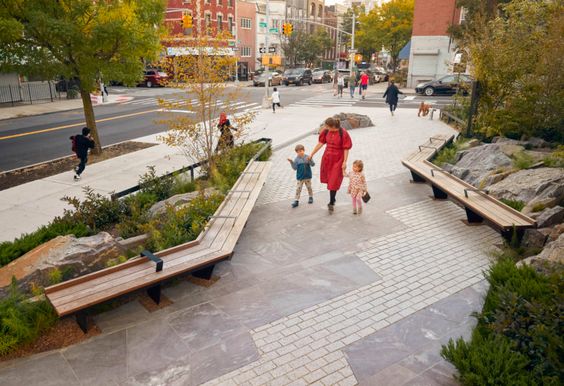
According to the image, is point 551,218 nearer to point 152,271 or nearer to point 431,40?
point 152,271

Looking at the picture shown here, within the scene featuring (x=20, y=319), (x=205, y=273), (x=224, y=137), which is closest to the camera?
(x=20, y=319)

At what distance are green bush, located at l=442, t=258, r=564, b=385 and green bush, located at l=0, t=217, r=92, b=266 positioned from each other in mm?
5824

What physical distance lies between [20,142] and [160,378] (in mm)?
16344

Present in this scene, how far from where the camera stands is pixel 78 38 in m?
12.6

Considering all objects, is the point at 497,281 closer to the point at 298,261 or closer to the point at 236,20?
the point at 298,261

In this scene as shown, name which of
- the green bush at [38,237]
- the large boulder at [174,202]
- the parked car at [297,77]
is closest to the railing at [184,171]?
the large boulder at [174,202]

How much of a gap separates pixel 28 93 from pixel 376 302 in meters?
32.3

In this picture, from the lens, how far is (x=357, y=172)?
343 inches

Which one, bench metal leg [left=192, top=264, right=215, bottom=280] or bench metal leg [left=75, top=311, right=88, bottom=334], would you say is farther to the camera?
bench metal leg [left=192, top=264, right=215, bottom=280]

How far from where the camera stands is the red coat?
8531 millimetres

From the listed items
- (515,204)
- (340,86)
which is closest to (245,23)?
(340,86)

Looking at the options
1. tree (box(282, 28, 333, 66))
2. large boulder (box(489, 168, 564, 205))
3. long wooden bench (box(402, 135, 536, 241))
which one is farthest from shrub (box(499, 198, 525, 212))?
tree (box(282, 28, 333, 66))

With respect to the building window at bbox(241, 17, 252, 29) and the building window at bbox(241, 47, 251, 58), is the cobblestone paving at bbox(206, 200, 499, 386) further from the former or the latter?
the building window at bbox(241, 17, 252, 29)

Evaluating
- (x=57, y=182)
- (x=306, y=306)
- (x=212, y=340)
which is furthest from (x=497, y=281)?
(x=57, y=182)
